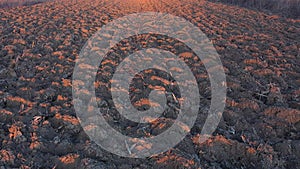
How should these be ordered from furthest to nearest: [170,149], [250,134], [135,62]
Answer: [135,62], [250,134], [170,149]

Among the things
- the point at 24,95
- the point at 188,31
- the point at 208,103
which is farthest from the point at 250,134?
the point at 188,31

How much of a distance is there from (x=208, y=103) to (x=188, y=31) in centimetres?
420

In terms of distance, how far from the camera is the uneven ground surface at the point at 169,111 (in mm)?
3184

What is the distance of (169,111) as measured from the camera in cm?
410

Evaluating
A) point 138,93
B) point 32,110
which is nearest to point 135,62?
point 138,93

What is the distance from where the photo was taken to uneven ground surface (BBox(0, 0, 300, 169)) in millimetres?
3184

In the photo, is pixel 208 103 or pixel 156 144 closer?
pixel 156 144

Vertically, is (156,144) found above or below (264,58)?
below

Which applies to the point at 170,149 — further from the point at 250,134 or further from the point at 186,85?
the point at 186,85

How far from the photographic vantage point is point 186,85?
15.9 feet

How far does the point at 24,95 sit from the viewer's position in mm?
4387

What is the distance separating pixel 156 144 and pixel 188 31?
5325 millimetres

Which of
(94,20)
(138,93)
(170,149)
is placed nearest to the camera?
(170,149)

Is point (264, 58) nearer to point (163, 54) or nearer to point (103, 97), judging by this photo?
point (163, 54)
